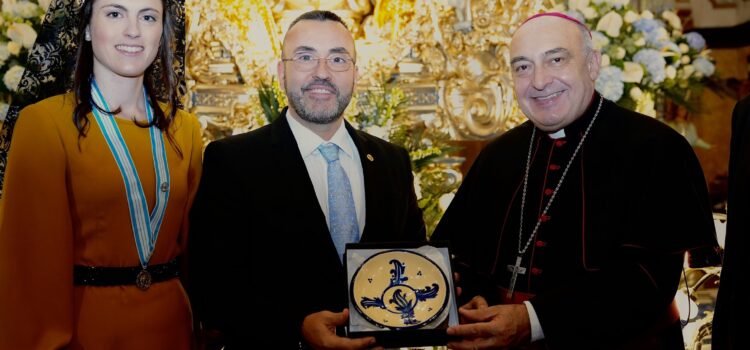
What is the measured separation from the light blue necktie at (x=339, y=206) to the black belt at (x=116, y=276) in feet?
2.22

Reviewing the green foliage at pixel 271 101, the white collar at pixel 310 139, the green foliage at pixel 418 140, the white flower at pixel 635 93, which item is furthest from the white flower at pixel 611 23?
the white collar at pixel 310 139

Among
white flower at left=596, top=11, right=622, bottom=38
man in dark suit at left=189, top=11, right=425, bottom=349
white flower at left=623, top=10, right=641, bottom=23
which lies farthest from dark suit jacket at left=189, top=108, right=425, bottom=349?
white flower at left=623, top=10, right=641, bottom=23

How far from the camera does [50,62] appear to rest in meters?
2.68

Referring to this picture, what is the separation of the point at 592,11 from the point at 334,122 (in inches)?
83.9

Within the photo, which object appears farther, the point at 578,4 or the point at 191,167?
the point at 578,4

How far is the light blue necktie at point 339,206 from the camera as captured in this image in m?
3.07

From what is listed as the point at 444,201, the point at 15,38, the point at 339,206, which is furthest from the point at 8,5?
the point at 444,201

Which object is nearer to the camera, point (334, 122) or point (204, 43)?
point (334, 122)

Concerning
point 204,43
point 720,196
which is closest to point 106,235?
point 204,43

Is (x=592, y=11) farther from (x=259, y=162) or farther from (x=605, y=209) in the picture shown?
(x=259, y=162)

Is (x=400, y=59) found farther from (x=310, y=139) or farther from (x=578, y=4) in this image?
(x=310, y=139)

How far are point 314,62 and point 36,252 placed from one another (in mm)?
1222

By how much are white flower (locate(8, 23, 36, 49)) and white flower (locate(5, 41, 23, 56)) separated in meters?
0.02

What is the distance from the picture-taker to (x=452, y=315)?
2713 millimetres
